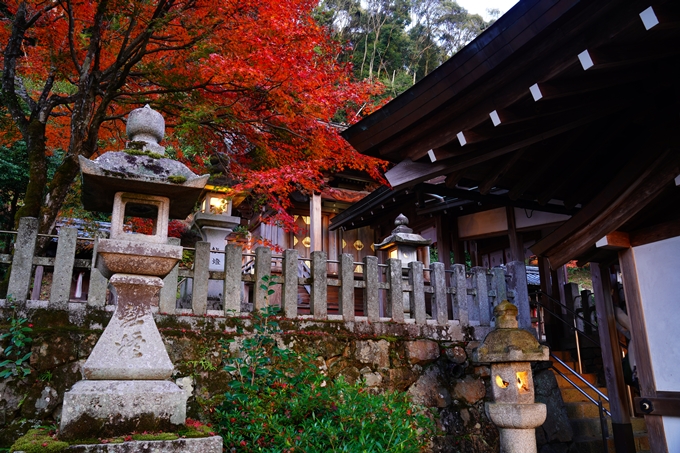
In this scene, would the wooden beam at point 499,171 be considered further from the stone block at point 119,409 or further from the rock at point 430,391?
the stone block at point 119,409

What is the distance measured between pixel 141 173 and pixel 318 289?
3.46 m

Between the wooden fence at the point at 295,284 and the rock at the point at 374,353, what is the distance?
36 cm

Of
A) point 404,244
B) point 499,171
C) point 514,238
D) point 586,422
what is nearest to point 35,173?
point 404,244

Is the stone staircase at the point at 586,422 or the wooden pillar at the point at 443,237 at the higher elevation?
the wooden pillar at the point at 443,237

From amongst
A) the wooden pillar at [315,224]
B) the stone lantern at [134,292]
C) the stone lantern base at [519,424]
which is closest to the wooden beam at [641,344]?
the stone lantern base at [519,424]

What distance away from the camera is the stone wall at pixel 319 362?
16.3 feet

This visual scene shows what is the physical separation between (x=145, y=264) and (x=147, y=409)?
115cm

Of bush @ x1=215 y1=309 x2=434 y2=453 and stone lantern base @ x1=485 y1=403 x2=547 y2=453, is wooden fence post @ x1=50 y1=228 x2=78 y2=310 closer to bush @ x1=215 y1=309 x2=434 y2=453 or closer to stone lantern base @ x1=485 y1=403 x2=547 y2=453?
bush @ x1=215 y1=309 x2=434 y2=453

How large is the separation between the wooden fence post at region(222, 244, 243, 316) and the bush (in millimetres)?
692

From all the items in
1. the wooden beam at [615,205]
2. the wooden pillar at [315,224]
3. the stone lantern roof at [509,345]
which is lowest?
the stone lantern roof at [509,345]

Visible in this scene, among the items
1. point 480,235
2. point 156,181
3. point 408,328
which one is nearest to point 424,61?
point 480,235

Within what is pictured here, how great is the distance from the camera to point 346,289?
699cm

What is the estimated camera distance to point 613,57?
3.76 m

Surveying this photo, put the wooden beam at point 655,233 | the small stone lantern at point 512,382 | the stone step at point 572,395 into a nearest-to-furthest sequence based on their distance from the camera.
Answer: the wooden beam at point 655,233 → the small stone lantern at point 512,382 → the stone step at point 572,395
